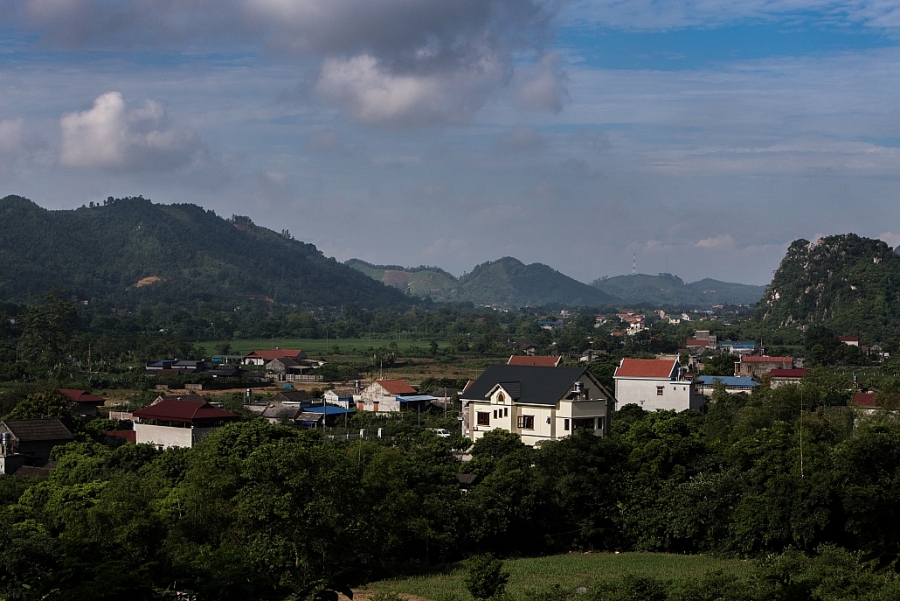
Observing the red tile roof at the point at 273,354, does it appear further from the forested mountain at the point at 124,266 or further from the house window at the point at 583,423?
the forested mountain at the point at 124,266

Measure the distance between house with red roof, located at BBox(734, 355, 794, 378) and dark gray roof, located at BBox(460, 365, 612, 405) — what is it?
3411 cm

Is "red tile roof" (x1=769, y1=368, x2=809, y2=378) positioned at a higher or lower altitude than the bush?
higher

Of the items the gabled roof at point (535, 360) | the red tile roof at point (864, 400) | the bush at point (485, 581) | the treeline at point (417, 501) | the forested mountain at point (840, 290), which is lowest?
the bush at point (485, 581)

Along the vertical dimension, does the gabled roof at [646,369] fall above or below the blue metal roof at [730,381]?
above

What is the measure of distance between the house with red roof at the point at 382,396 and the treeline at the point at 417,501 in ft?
58.0

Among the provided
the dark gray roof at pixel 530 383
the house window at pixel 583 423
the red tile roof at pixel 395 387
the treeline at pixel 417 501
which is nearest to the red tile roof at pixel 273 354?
the red tile roof at pixel 395 387

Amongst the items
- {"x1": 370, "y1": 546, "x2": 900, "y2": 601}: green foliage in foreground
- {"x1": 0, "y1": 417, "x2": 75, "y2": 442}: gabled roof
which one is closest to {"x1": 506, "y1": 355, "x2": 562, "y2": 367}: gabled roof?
{"x1": 0, "y1": 417, "x2": 75, "y2": 442}: gabled roof

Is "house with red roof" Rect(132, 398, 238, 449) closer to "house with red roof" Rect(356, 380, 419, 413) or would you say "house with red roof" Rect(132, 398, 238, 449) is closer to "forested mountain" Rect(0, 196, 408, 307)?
"house with red roof" Rect(356, 380, 419, 413)

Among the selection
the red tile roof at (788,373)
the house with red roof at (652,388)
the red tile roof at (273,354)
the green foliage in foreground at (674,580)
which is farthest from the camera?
the red tile roof at (273,354)

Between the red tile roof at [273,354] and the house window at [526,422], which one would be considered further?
the red tile roof at [273,354]

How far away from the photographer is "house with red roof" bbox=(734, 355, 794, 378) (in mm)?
59625

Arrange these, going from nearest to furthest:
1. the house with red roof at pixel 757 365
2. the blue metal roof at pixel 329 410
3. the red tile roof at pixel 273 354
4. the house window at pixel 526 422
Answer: the house window at pixel 526 422 → the blue metal roof at pixel 329 410 → the house with red roof at pixel 757 365 → the red tile roof at pixel 273 354

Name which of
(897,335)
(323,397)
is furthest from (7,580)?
(897,335)

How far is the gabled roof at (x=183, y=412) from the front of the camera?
27.2m
